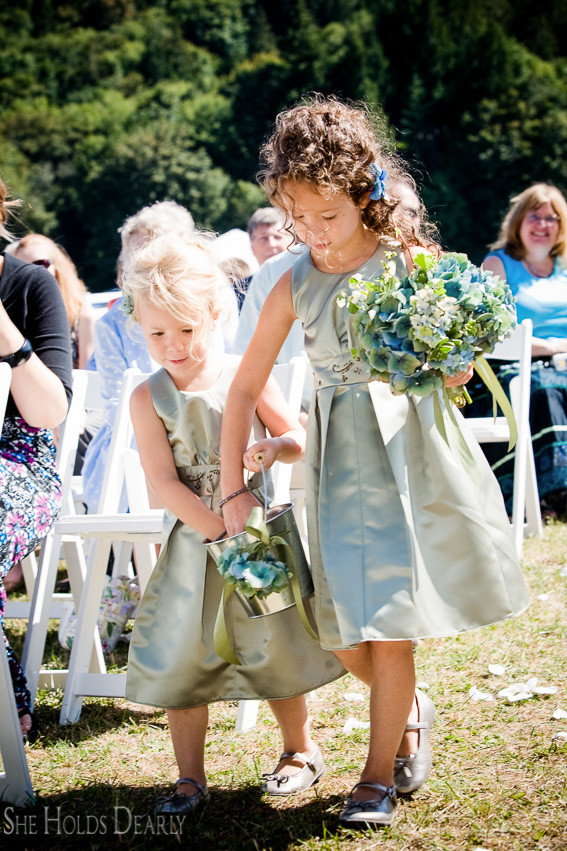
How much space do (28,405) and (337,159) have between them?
137cm

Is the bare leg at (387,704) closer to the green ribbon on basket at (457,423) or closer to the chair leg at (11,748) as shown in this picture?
→ the green ribbon on basket at (457,423)

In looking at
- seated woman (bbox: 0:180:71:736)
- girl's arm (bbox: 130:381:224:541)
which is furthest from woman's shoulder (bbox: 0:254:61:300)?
girl's arm (bbox: 130:381:224:541)

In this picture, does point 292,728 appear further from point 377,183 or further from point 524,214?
point 524,214

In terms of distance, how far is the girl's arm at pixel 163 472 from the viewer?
2.48m

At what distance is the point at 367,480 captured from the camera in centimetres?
231

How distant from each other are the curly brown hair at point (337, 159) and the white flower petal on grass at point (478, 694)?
5.16 feet

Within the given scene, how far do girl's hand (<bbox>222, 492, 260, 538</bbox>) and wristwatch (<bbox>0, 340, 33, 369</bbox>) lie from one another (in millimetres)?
985

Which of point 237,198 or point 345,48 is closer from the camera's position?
point 237,198

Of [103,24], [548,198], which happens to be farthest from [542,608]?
[103,24]

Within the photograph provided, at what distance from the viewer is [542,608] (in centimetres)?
418

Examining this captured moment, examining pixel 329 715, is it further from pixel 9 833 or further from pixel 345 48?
pixel 345 48

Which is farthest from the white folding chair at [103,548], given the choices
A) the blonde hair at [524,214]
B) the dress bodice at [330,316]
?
the blonde hair at [524,214]

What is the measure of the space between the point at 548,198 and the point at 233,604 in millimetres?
4712

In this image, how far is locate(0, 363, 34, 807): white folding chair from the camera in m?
2.54
